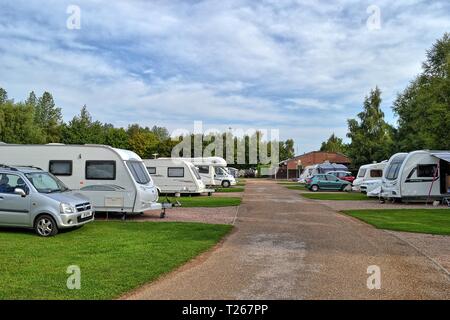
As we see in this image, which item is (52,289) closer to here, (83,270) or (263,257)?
(83,270)

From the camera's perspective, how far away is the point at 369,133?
62.7 m

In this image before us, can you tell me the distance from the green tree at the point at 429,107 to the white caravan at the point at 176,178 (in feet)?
64.3

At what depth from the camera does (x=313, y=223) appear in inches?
569

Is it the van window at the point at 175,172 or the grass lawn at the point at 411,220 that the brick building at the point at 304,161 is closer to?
the van window at the point at 175,172

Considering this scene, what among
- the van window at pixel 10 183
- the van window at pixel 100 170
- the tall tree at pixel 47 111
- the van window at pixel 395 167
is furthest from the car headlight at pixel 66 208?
the tall tree at pixel 47 111

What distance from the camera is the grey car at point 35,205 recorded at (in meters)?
11.3

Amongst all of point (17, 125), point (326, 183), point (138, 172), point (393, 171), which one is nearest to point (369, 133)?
point (326, 183)

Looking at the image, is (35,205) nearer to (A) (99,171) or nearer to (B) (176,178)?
(A) (99,171)

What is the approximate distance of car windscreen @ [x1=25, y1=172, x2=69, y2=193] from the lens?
38.9ft

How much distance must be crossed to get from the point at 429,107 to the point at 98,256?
36.7 m

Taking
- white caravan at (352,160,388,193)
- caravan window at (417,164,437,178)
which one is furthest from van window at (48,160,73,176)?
white caravan at (352,160,388,193)

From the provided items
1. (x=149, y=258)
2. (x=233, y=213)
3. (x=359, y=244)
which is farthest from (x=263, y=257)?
(x=233, y=213)

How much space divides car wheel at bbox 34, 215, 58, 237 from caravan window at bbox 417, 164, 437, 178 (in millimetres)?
18440

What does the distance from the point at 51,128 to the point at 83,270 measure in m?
79.7
